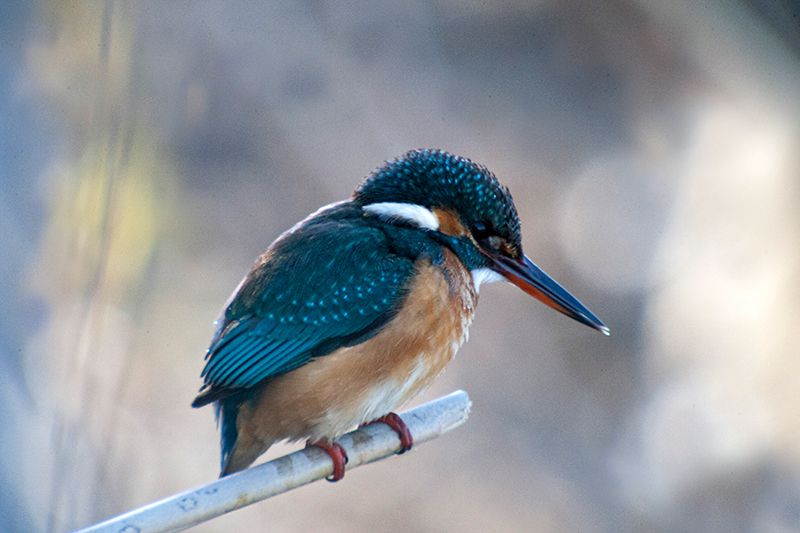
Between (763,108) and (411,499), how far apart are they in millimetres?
1708

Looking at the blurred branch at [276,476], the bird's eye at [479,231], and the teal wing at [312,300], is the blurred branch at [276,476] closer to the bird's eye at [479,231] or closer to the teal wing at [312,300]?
the teal wing at [312,300]

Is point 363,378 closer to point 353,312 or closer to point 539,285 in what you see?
point 353,312

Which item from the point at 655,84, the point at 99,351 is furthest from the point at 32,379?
the point at 655,84

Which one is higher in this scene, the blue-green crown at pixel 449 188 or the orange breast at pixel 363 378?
the blue-green crown at pixel 449 188

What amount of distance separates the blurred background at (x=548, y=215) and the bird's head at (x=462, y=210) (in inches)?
45.0

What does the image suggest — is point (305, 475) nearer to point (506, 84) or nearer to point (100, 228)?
point (100, 228)

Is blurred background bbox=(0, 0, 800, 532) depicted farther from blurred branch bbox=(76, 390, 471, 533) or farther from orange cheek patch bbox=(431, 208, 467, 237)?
orange cheek patch bbox=(431, 208, 467, 237)

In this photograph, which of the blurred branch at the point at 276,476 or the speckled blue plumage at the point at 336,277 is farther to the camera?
the speckled blue plumage at the point at 336,277

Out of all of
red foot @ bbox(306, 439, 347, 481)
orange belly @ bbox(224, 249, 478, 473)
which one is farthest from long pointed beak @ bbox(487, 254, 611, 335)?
red foot @ bbox(306, 439, 347, 481)

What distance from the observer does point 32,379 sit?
5.78 ft

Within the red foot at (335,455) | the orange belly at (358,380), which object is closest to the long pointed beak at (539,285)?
the orange belly at (358,380)

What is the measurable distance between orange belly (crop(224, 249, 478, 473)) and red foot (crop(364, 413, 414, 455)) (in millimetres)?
90

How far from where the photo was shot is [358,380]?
1118 mm

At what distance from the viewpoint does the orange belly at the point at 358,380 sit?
3.67 feet
